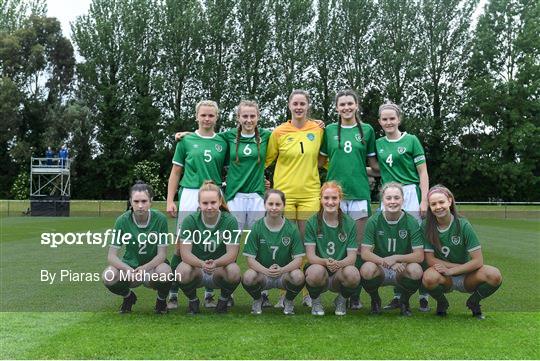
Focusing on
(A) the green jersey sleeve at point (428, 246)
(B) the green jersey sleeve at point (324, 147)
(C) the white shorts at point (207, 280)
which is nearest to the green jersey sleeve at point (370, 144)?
(B) the green jersey sleeve at point (324, 147)

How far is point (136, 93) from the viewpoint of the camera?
38.0 m

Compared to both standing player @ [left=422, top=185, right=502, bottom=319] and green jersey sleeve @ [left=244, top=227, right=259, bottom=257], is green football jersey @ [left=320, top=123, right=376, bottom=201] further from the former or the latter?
green jersey sleeve @ [left=244, top=227, right=259, bottom=257]

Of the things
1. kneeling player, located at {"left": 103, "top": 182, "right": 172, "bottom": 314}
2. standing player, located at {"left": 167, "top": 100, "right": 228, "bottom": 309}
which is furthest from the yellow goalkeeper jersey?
kneeling player, located at {"left": 103, "top": 182, "right": 172, "bottom": 314}

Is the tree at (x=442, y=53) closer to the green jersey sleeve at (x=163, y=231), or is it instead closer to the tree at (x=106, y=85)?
the tree at (x=106, y=85)

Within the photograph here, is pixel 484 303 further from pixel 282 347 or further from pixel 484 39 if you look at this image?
pixel 484 39

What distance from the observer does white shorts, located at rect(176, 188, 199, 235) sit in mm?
5527

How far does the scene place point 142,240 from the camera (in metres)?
5.13

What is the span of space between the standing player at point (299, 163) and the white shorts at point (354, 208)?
264 mm

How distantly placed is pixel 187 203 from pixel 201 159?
1.48 feet

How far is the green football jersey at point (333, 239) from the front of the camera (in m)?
5.11

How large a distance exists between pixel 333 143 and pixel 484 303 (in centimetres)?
223

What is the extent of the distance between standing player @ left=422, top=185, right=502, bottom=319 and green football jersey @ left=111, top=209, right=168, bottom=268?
92.4 inches


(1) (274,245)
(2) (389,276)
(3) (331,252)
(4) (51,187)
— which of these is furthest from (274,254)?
(4) (51,187)

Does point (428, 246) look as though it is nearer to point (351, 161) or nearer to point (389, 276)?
point (389, 276)
